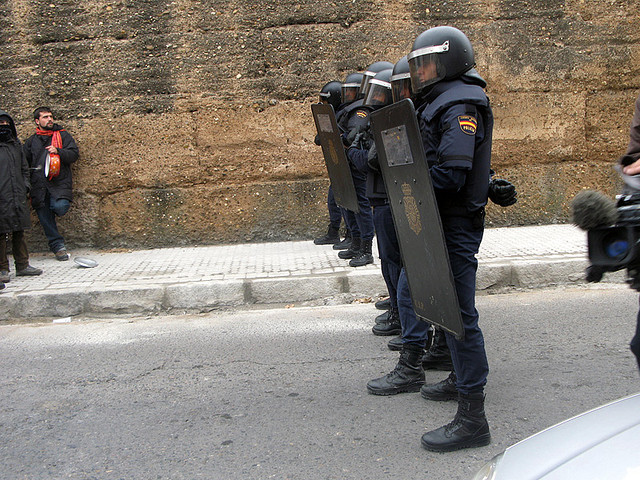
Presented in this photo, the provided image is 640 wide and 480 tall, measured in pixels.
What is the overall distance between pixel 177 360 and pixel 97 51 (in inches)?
208

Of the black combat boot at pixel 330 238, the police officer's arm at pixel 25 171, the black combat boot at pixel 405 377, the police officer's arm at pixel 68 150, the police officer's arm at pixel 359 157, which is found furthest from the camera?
the black combat boot at pixel 330 238

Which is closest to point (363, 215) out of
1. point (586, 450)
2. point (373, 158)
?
point (373, 158)

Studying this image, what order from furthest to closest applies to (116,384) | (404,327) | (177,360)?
1. (177,360)
2. (116,384)
3. (404,327)

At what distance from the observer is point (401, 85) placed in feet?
12.9

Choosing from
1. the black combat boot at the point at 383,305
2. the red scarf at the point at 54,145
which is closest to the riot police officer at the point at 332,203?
the black combat boot at the point at 383,305

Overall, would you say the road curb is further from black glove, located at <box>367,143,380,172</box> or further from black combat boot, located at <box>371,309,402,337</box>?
black glove, located at <box>367,143,380,172</box>

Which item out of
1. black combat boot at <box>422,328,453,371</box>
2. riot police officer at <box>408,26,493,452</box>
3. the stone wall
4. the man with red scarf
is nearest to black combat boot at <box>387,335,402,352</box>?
black combat boot at <box>422,328,453,371</box>

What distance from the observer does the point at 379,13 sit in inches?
340

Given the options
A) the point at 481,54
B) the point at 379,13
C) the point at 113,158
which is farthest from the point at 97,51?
the point at 481,54

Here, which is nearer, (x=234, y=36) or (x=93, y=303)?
(x=93, y=303)

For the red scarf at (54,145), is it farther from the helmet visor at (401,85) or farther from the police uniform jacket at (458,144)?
the police uniform jacket at (458,144)

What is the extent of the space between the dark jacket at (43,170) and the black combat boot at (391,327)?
15.4 feet

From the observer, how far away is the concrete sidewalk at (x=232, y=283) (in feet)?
20.7

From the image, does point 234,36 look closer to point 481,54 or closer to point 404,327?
point 481,54
